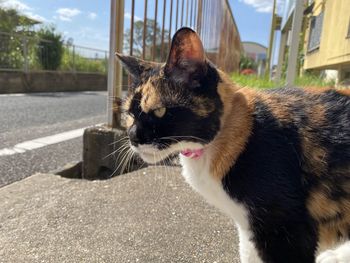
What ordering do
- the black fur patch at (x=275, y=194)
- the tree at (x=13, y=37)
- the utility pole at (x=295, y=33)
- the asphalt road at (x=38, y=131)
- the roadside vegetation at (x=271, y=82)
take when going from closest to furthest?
the black fur patch at (x=275, y=194) < the asphalt road at (x=38, y=131) < the roadside vegetation at (x=271, y=82) < the utility pole at (x=295, y=33) < the tree at (x=13, y=37)

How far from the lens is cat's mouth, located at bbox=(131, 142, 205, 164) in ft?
4.73

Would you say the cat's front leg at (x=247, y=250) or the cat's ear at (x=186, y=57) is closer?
the cat's ear at (x=186, y=57)

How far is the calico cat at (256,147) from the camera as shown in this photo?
4.34 feet

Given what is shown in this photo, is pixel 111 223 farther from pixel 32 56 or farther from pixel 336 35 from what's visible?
pixel 32 56

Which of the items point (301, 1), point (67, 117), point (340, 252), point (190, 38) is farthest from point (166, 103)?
point (67, 117)

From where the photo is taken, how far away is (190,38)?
1.34 metres

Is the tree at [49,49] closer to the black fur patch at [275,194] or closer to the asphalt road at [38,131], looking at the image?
the asphalt road at [38,131]

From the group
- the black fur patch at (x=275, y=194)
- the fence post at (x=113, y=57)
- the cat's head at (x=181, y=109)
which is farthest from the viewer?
the fence post at (x=113, y=57)

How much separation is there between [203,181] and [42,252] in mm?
909

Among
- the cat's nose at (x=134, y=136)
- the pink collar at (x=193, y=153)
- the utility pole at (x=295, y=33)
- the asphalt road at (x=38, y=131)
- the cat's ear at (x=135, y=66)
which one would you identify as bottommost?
the asphalt road at (x=38, y=131)

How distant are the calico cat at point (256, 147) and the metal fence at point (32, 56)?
10.0m

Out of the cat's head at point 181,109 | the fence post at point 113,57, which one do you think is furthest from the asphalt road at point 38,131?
the cat's head at point 181,109

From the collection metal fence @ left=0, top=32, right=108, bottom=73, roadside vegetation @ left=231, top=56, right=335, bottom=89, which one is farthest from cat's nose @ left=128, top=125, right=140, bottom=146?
metal fence @ left=0, top=32, right=108, bottom=73

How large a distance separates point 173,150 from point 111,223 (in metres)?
0.80
